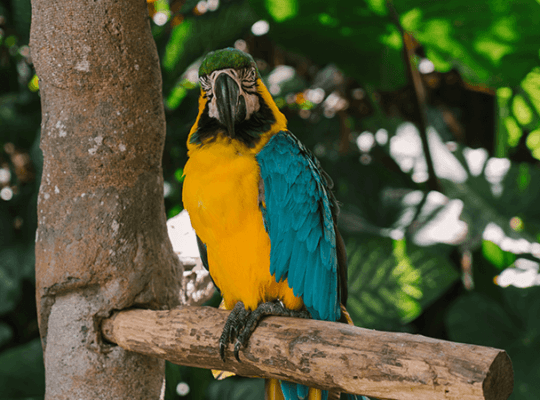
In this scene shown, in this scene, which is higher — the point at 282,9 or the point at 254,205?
the point at 282,9

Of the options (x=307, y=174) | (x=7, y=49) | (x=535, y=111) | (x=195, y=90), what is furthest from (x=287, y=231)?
(x=7, y=49)

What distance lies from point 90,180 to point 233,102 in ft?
1.27

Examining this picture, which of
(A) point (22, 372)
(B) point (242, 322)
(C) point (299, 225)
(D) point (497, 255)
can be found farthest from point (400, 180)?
(A) point (22, 372)

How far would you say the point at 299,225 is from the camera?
1016 mm

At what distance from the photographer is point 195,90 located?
2.31 meters

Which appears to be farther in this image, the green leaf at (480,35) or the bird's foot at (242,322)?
the green leaf at (480,35)

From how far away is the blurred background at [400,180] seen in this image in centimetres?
183

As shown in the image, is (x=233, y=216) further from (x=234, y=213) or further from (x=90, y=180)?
(x=90, y=180)

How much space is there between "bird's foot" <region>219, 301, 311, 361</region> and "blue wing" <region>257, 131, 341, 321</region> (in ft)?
0.21

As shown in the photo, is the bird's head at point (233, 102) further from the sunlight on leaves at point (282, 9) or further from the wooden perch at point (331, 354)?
the sunlight on leaves at point (282, 9)

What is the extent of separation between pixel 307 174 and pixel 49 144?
0.61 m

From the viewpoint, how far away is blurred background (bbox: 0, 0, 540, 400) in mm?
1834

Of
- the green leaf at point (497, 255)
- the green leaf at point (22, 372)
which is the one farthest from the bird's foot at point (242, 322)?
the green leaf at point (497, 255)

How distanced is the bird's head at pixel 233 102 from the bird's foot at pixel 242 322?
0.36 metres
